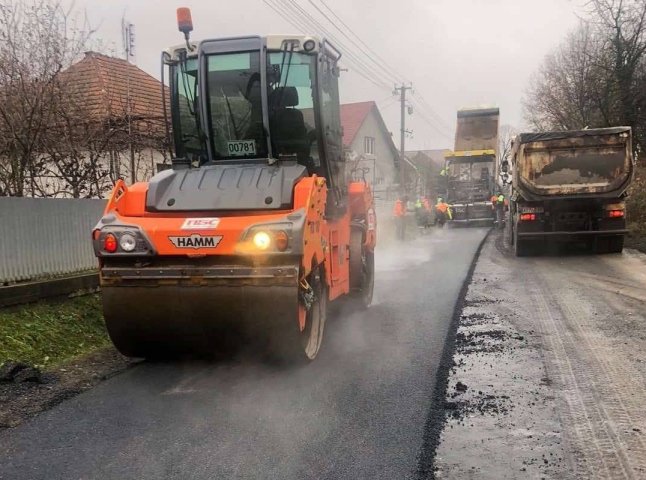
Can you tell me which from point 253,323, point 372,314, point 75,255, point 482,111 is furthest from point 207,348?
point 482,111

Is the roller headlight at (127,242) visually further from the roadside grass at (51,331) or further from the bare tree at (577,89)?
the bare tree at (577,89)

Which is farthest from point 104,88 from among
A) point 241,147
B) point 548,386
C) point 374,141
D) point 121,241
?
point 374,141

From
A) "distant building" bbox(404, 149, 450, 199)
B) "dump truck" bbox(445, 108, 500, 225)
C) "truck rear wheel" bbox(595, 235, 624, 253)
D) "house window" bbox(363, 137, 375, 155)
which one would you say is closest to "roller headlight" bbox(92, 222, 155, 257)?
"truck rear wheel" bbox(595, 235, 624, 253)

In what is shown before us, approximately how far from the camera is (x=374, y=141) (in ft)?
123

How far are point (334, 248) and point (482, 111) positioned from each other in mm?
22648

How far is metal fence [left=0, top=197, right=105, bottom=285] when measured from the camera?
6371mm

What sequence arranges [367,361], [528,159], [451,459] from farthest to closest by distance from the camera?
[528,159] → [367,361] → [451,459]

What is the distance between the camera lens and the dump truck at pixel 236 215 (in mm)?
4309

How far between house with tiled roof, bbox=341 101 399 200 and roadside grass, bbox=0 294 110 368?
23601mm

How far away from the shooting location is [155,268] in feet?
14.4

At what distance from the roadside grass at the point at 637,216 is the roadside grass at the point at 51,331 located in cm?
1098

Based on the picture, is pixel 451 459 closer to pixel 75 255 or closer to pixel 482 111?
pixel 75 255

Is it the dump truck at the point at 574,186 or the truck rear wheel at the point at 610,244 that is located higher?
the dump truck at the point at 574,186

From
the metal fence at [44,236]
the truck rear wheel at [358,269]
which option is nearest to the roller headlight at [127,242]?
the metal fence at [44,236]
